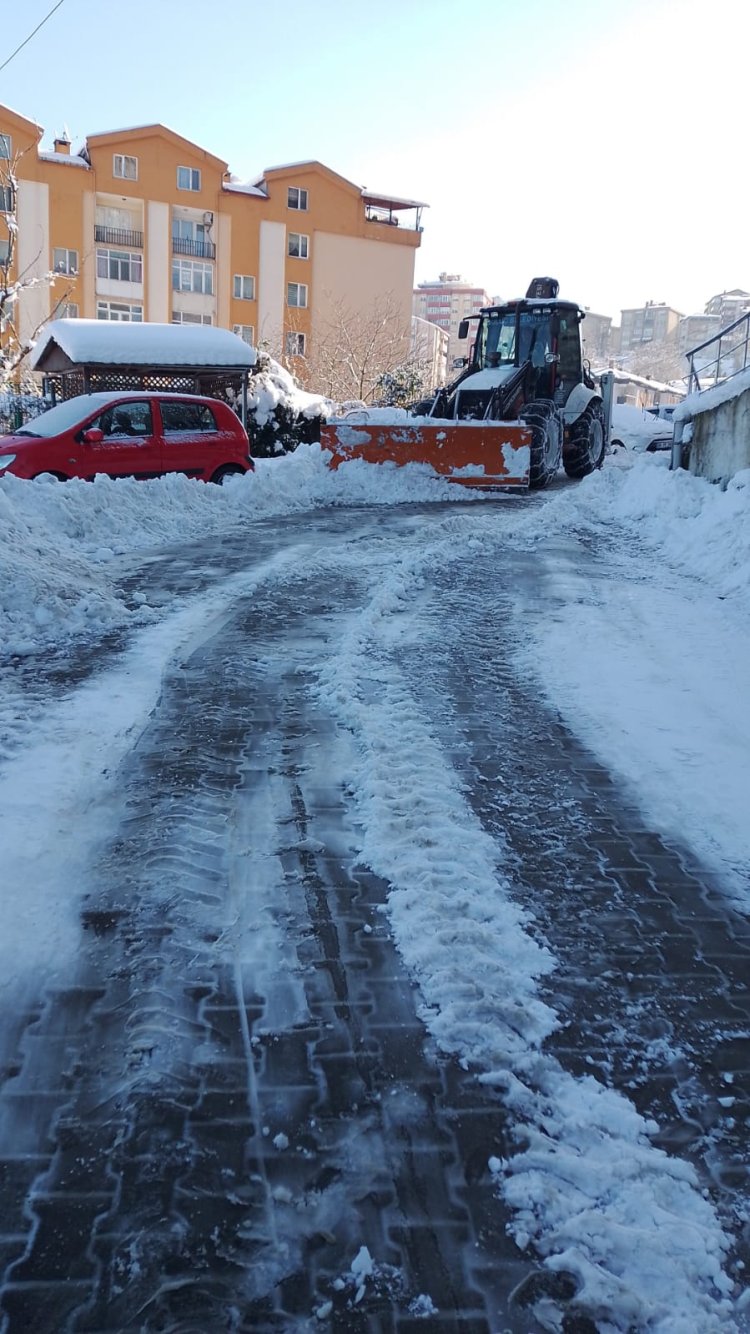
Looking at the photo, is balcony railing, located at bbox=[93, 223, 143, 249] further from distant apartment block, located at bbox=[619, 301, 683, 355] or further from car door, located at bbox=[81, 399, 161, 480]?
distant apartment block, located at bbox=[619, 301, 683, 355]

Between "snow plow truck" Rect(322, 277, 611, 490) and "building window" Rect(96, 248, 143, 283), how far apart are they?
36786 millimetres

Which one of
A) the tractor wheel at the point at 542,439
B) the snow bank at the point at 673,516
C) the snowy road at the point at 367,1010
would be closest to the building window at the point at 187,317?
the tractor wheel at the point at 542,439

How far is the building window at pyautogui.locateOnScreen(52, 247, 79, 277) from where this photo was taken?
4859 centimetres

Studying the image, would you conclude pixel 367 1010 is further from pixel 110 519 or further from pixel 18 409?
pixel 18 409

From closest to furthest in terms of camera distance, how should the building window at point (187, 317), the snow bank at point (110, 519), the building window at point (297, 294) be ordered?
the snow bank at point (110, 519)
the building window at point (187, 317)
the building window at point (297, 294)

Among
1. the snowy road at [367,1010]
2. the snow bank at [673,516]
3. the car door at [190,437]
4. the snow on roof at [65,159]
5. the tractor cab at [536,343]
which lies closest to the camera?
the snowy road at [367,1010]

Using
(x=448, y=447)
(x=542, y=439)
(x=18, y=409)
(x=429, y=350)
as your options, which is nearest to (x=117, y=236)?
(x=429, y=350)

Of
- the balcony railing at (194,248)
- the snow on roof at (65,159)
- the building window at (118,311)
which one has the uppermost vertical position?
the snow on roof at (65,159)

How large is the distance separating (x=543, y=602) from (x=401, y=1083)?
20.2 feet

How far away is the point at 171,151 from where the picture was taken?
167 feet

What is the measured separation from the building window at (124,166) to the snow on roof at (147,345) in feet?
112

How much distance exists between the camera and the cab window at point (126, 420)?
13.4 meters

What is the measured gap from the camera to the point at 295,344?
52.5 m

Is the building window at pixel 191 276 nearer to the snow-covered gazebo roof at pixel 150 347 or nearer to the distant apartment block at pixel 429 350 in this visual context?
the distant apartment block at pixel 429 350
